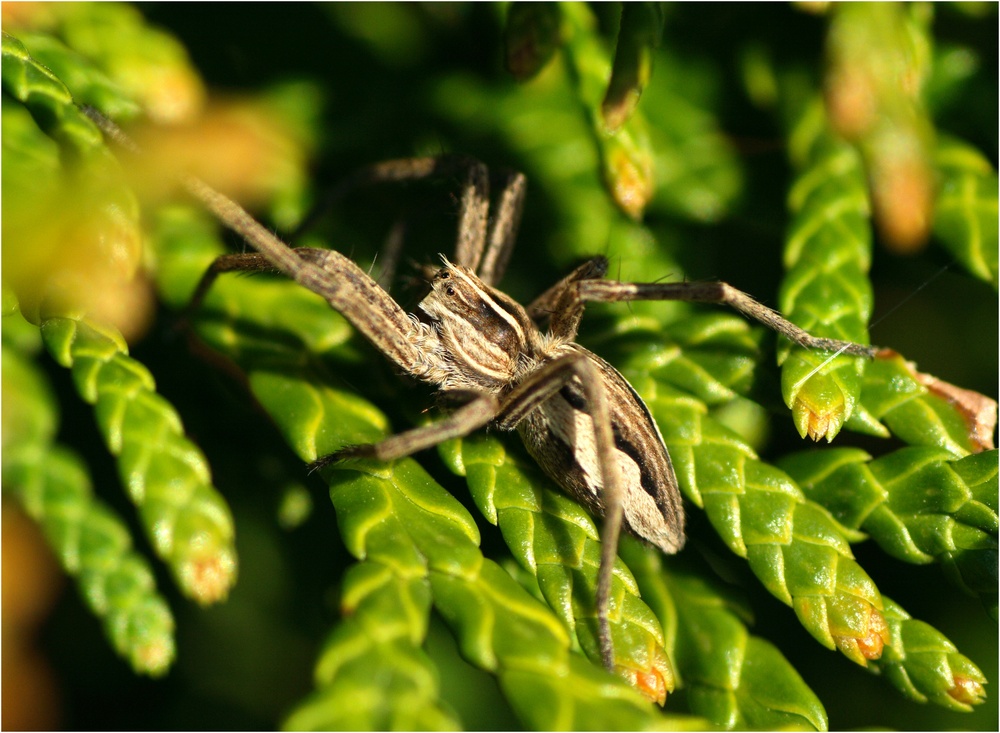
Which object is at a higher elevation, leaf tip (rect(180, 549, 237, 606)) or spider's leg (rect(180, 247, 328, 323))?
spider's leg (rect(180, 247, 328, 323))

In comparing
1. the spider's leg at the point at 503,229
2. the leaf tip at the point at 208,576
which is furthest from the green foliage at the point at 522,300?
the spider's leg at the point at 503,229

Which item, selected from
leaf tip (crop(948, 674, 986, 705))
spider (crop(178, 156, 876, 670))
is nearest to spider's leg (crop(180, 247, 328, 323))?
spider (crop(178, 156, 876, 670))

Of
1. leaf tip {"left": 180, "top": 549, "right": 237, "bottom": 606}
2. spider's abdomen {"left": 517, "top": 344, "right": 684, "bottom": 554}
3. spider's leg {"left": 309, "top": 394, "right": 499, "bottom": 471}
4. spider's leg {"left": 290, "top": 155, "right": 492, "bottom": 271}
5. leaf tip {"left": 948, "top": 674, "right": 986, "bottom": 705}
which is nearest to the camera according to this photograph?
leaf tip {"left": 180, "top": 549, "right": 237, "bottom": 606}

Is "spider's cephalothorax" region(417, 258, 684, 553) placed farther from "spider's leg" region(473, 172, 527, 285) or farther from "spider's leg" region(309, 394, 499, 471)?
"spider's leg" region(473, 172, 527, 285)

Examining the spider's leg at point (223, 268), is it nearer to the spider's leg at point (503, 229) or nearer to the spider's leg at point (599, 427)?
the spider's leg at point (503, 229)

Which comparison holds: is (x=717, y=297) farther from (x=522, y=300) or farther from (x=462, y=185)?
(x=462, y=185)

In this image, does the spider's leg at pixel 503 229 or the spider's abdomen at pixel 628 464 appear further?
the spider's leg at pixel 503 229
